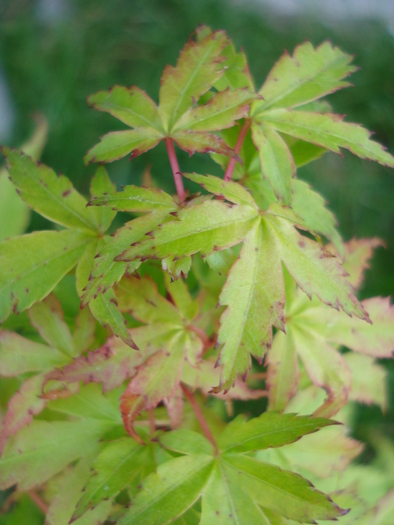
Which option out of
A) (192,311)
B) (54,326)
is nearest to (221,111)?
(192,311)

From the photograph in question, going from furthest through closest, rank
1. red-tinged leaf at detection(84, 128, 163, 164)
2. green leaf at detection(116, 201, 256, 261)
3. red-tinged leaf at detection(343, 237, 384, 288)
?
red-tinged leaf at detection(343, 237, 384, 288) < red-tinged leaf at detection(84, 128, 163, 164) < green leaf at detection(116, 201, 256, 261)

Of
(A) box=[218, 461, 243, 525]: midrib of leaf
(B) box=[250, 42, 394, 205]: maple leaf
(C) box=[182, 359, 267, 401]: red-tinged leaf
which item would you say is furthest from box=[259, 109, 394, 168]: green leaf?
(A) box=[218, 461, 243, 525]: midrib of leaf

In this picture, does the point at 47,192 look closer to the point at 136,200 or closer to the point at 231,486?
the point at 136,200

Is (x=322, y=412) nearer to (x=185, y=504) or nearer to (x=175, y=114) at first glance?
(x=185, y=504)

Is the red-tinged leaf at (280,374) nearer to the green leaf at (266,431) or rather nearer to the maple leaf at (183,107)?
the green leaf at (266,431)

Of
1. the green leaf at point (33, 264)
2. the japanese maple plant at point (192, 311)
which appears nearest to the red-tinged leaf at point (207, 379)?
the japanese maple plant at point (192, 311)

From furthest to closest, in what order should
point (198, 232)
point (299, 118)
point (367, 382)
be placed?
point (367, 382), point (299, 118), point (198, 232)

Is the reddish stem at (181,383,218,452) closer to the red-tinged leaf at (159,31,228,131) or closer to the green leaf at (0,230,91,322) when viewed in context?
the green leaf at (0,230,91,322)
